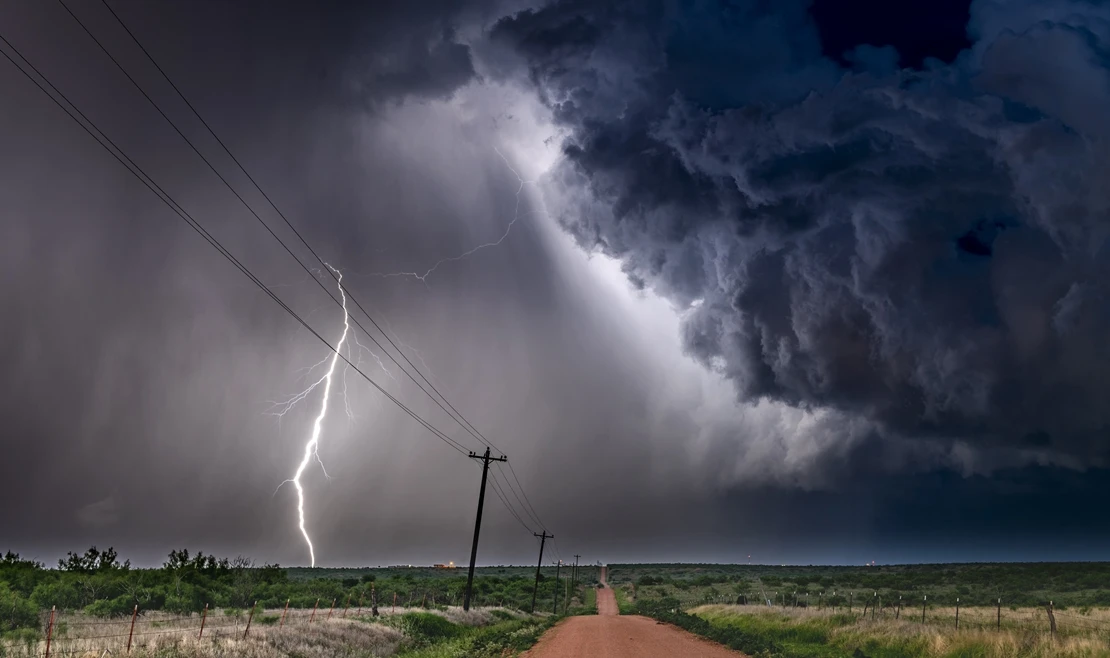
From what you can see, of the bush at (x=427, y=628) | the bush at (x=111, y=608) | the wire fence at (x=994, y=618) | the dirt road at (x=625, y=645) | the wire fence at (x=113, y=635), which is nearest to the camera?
the wire fence at (x=113, y=635)

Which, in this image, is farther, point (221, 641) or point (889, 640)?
point (889, 640)

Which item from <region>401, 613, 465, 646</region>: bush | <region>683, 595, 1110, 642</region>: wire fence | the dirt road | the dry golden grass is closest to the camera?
the dry golden grass

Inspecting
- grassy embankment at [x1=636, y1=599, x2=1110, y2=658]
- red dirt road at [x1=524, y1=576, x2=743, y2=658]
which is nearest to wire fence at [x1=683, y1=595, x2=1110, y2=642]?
grassy embankment at [x1=636, y1=599, x2=1110, y2=658]

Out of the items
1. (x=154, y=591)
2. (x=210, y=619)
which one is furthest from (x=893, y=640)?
(x=154, y=591)

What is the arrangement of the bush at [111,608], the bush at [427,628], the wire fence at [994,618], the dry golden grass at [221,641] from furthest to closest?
the bush at [111,608], the bush at [427,628], the wire fence at [994,618], the dry golden grass at [221,641]

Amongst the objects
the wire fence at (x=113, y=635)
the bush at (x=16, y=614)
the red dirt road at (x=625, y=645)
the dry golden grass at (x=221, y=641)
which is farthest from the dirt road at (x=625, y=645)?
the bush at (x=16, y=614)

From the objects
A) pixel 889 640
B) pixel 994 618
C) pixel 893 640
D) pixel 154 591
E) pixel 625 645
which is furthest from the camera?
pixel 154 591

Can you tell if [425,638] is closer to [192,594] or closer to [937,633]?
[937,633]

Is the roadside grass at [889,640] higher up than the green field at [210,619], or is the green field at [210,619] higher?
the roadside grass at [889,640]

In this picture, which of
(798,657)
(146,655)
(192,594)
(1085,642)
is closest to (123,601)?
(192,594)

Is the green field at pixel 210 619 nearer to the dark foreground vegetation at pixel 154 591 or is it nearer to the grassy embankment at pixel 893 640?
the dark foreground vegetation at pixel 154 591

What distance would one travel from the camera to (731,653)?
24.9 metres

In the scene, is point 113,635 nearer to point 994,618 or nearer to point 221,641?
point 221,641

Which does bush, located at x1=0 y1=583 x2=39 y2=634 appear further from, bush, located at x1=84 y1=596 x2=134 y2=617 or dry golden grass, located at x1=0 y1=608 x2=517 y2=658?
bush, located at x1=84 y1=596 x2=134 y2=617
